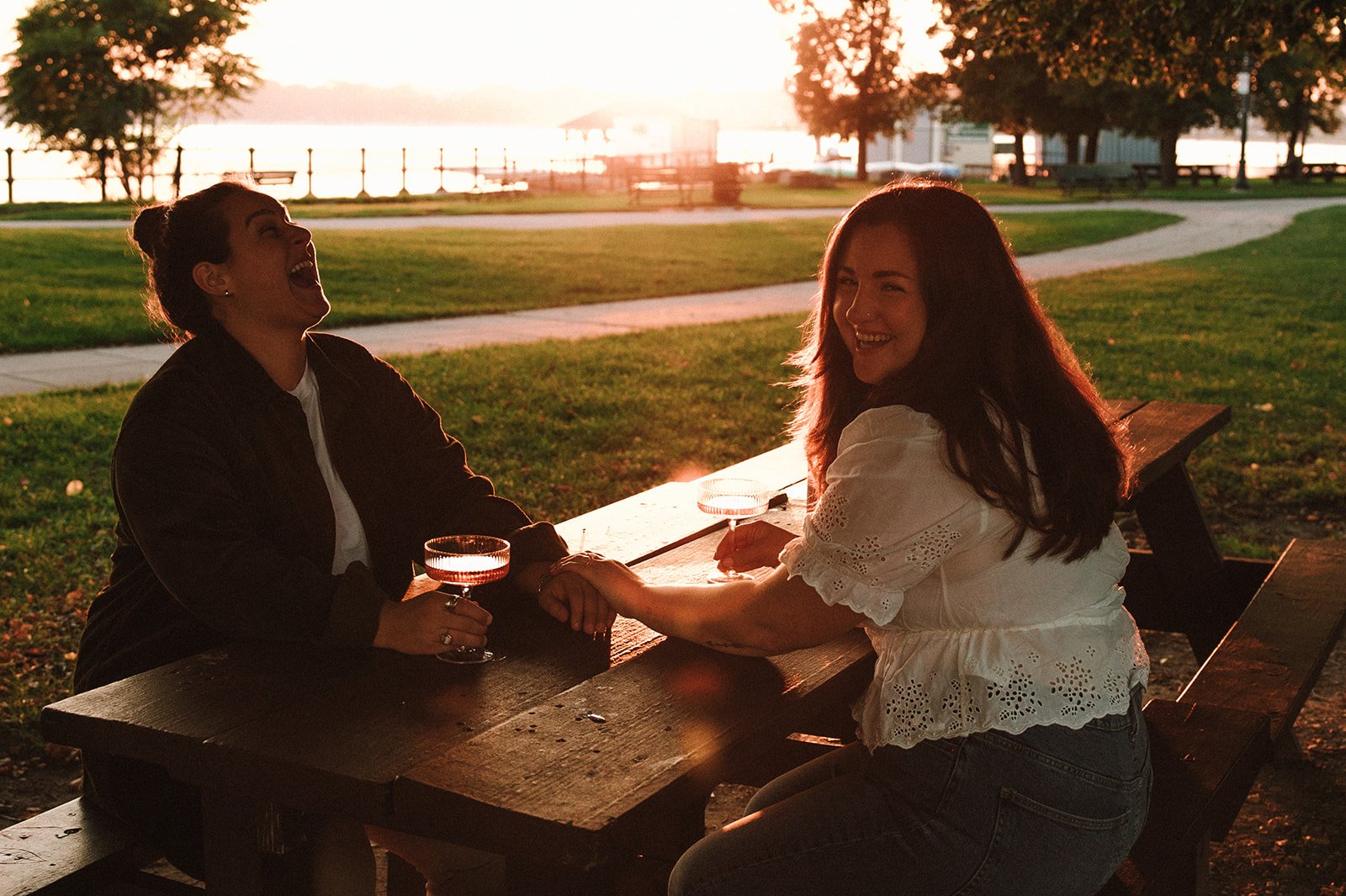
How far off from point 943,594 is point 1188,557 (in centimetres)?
340

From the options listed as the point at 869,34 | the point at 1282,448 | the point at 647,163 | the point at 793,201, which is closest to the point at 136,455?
the point at 1282,448

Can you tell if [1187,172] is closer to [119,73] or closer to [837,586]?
[119,73]

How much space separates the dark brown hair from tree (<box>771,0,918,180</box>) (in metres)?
54.6

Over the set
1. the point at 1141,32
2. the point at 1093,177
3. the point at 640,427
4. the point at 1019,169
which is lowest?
the point at 640,427

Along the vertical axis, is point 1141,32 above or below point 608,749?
above

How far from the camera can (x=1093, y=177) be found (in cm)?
4384

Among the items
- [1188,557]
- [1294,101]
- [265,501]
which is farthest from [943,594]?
[1294,101]

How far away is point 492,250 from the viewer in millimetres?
18562

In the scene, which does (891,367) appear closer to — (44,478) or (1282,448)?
(44,478)

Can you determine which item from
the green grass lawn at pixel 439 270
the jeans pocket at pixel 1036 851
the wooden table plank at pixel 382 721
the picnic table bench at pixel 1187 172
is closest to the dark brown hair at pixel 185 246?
the wooden table plank at pixel 382 721

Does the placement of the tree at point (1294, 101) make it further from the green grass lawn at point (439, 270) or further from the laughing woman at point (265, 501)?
the laughing woman at point (265, 501)

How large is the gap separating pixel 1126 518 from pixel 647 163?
146ft

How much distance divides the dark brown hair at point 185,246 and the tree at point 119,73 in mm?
29144

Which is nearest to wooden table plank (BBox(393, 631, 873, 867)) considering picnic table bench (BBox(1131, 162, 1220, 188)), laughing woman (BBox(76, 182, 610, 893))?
laughing woman (BBox(76, 182, 610, 893))
